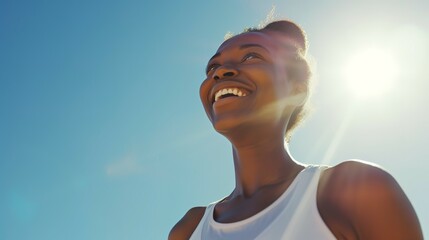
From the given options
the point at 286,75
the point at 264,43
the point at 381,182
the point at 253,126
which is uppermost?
the point at 264,43

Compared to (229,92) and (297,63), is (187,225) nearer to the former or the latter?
(229,92)

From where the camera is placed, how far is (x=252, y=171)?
3020 mm

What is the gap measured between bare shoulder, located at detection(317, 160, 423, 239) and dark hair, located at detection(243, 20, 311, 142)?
3.06ft

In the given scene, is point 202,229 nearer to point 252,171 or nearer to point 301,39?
point 252,171

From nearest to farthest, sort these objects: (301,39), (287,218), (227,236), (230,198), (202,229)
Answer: (287,218)
(227,236)
(202,229)
(230,198)
(301,39)

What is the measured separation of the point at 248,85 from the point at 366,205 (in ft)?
3.35

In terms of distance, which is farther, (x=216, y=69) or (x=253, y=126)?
(x=216, y=69)

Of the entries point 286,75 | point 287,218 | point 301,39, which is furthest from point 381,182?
point 301,39

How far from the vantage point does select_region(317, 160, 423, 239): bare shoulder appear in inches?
82.7

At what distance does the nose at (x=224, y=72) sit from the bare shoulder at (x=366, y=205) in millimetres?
904

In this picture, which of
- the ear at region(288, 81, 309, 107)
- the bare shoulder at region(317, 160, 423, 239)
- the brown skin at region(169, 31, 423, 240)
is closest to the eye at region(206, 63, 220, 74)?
the brown skin at region(169, 31, 423, 240)

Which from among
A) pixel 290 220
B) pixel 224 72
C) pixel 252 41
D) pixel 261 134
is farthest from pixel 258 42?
pixel 290 220

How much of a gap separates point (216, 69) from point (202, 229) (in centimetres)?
102

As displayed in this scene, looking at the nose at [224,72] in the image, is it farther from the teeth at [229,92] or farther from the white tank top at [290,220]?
the white tank top at [290,220]
